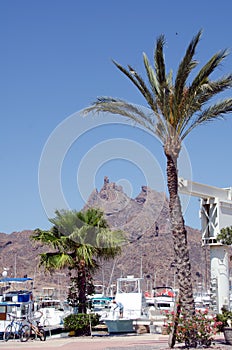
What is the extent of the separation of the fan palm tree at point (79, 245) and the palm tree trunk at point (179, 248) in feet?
21.6

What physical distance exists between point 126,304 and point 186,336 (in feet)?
47.0

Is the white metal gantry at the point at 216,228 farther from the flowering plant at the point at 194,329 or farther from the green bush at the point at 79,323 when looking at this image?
the flowering plant at the point at 194,329

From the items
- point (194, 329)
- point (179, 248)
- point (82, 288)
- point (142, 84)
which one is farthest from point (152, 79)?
point (82, 288)

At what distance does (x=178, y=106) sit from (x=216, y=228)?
32.9 feet

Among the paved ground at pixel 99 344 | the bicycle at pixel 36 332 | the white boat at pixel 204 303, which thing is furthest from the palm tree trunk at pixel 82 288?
the white boat at pixel 204 303

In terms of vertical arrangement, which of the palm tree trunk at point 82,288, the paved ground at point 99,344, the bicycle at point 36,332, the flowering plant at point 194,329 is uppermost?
the palm tree trunk at point 82,288

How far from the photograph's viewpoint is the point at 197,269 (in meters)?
170

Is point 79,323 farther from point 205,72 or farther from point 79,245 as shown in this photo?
point 205,72

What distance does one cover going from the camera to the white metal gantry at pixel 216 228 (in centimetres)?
2534

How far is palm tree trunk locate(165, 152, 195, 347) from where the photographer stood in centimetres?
1576

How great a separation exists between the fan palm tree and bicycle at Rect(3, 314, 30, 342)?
232 centimetres

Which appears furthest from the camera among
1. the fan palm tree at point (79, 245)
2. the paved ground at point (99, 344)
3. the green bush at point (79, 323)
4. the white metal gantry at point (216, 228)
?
the white metal gantry at point (216, 228)

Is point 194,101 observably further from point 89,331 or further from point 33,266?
point 33,266

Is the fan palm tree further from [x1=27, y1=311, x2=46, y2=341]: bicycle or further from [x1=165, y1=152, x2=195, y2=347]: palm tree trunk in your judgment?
[x1=165, y1=152, x2=195, y2=347]: palm tree trunk
